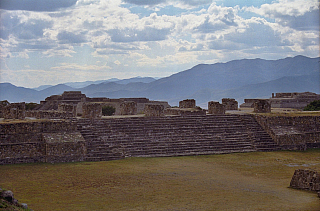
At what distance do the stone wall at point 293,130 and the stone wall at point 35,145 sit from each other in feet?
34.6

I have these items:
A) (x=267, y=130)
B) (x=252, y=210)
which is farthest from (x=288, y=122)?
(x=252, y=210)

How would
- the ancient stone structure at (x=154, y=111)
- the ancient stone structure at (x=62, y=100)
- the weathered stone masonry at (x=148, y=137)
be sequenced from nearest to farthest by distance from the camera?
the weathered stone masonry at (x=148, y=137), the ancient stone structure at (x=154, y=111), the ancient stone structure at (x=62, y=100)

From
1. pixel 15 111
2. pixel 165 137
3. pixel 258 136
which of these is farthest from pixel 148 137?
pixel 15 111

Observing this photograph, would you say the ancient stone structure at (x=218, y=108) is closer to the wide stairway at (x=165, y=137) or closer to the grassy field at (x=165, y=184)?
the wide stairway at (x=165, y=137)

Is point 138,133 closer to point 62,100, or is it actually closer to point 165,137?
point 165,137

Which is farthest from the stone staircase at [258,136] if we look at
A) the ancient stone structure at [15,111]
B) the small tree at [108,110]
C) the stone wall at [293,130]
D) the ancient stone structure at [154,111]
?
the small tree at [108,110]

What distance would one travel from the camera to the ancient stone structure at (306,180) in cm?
1316

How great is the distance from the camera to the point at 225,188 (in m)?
13.7

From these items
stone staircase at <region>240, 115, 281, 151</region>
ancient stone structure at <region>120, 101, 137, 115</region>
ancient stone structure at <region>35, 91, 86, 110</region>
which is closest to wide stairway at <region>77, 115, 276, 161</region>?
stone staircase at <region>240, 115, 281, 151</region>

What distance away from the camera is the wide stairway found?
19797 millimetres

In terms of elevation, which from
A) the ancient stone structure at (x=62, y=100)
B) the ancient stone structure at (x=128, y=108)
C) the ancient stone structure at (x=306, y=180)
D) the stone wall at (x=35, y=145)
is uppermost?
the ancient stone structure at (x=62, y=100)

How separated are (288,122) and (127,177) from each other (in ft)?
41.1

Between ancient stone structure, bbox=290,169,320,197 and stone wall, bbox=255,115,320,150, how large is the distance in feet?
29.2

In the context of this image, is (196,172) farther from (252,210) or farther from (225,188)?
Answer: (252,210)
